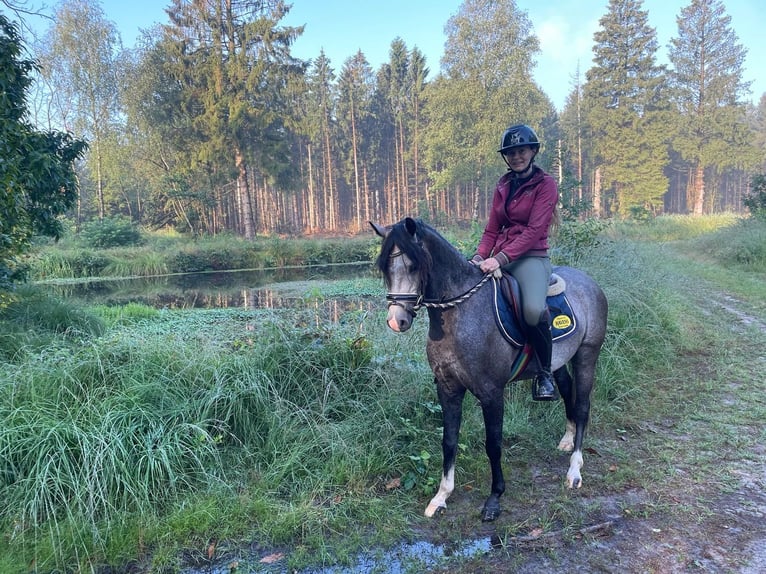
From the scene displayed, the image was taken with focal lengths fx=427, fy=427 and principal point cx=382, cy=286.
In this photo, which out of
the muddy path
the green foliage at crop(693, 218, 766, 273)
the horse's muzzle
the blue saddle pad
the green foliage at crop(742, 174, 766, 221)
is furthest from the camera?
the green foliage at crop(742, 174, 766, 221)

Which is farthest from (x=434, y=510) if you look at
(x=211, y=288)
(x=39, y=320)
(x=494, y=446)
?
(x=211, y=288)

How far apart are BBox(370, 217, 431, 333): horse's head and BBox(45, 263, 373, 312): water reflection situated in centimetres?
733

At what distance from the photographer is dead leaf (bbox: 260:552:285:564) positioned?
2518 millimetres

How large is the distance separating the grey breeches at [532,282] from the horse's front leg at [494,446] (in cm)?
58

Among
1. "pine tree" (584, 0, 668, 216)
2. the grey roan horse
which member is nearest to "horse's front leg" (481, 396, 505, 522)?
the grey roan horse

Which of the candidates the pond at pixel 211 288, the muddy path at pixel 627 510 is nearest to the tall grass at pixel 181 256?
the pond at pixel 211 288

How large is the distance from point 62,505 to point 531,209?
11.9ft

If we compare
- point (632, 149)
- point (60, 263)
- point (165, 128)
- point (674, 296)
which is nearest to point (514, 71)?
point (632, 149)

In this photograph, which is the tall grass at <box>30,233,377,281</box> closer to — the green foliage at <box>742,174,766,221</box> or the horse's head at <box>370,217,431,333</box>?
the green foliage at <box>742,174,766,221</box>

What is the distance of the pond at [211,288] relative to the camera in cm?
1205

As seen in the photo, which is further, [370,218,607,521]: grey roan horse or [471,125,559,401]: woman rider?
Answer: [471,125,559,401]: woman rider

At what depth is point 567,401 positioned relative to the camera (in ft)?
12.3

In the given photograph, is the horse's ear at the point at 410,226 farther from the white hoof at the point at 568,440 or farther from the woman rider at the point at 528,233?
the white hoof at the point at 568,440

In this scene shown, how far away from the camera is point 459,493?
3176 mm
